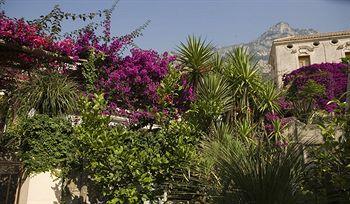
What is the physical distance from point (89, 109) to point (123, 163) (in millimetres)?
1348

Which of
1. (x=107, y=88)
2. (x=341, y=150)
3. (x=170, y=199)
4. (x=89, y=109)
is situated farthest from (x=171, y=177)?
(x=341, y=150)

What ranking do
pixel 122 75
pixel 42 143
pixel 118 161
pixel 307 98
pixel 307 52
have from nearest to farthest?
pixel 118 161
pixel 42 143
pixel 122 75
pixel 307 98
pixel 307 52

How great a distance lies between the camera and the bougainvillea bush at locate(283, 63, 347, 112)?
1703 centimetres

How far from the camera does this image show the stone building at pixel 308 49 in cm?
2422

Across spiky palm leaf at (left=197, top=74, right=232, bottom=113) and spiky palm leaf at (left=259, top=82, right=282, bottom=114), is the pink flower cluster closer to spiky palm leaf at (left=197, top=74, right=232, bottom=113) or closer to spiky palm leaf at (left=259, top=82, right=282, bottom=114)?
spiky palm leaf at (left=197, top=74, right=232, bottom=113)

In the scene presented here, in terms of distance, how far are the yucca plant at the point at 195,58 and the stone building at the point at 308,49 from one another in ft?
48.7

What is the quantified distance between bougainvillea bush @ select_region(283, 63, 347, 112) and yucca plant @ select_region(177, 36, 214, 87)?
305 inches

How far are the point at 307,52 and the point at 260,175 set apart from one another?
73.6 feet

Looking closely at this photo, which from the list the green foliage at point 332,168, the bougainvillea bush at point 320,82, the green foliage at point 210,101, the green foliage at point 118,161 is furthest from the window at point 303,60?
the green foliage at point 332,168

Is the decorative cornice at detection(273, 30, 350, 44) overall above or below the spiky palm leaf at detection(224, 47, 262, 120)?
above

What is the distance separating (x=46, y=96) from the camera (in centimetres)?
772

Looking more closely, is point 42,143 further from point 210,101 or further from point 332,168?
point 332,168

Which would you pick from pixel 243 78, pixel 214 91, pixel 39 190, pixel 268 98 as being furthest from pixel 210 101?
pixel 39 190

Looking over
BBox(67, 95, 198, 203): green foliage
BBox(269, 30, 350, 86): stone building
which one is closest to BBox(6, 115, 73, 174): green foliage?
BBox(67, 95, 198, 203): green foliage
